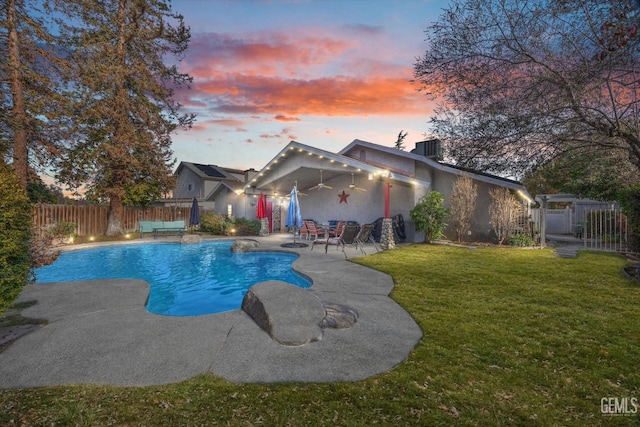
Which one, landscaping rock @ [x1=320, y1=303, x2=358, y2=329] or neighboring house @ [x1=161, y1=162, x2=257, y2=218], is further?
neighboring house @ [x1=161, y1=162, x2=257, y2=218]

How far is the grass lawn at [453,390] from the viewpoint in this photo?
2705 mm

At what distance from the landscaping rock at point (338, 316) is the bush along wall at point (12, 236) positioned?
14.6ft

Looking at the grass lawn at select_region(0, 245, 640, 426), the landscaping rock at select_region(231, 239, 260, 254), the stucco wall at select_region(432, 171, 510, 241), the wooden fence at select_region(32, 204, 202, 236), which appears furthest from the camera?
the wooden fence at select_region(32, 204, 202, 236)

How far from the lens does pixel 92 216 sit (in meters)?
19.9

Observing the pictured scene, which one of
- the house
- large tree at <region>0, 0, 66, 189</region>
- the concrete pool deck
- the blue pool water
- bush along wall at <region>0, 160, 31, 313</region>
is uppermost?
large tree at <region>0, 0, 66, 189</region>

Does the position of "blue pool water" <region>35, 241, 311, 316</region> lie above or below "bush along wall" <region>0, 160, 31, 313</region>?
below

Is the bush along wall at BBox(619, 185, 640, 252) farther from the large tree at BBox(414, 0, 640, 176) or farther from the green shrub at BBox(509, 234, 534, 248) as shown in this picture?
the green shrub at BBox(509, 234, 534, 248)

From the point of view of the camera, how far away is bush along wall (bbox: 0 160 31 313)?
12.8 feet

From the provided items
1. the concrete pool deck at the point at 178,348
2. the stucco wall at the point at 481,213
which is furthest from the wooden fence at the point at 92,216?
the stucco wall at the point at 481,213

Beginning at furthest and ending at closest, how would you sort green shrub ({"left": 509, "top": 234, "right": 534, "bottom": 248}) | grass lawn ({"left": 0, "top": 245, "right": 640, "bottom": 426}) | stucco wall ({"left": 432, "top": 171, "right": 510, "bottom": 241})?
stucco wall ({"left": 432, "top": 171, "right": 510, "bottom": 241})
green shrub ({"left": 509, "top": 234, "right": 534, "bottom": 248})
grass lawn ({"left": 0, "top": 245, "right": 640, "bottom": 426})

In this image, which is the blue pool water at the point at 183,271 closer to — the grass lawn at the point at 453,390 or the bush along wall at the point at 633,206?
the grass lawn at the point at 453,390

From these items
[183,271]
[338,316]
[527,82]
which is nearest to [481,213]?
[527,82]

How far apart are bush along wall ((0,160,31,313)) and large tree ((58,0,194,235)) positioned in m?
16.0

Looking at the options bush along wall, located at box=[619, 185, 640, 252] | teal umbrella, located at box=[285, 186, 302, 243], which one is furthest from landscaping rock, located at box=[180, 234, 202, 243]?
bush along wall, located at box=[619, 185, 640, 252]
